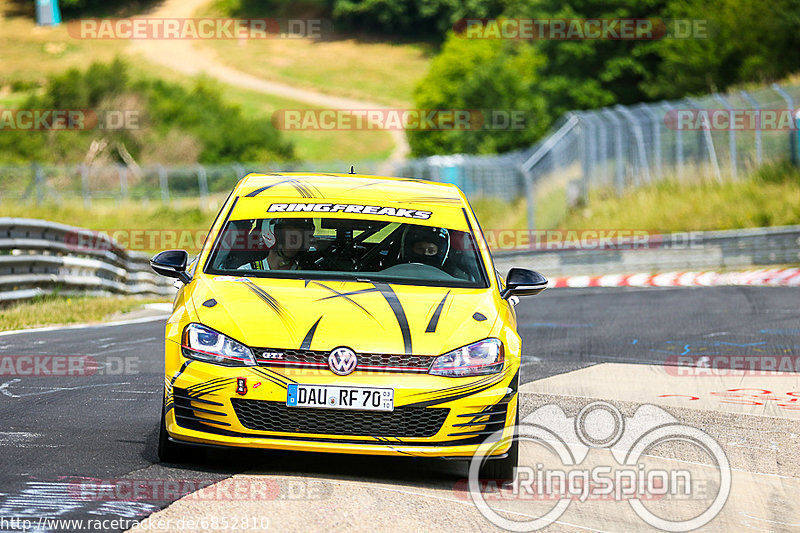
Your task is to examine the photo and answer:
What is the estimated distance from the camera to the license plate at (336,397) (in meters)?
5.92

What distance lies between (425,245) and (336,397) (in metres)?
1.73

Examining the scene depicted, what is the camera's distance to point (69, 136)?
208ft

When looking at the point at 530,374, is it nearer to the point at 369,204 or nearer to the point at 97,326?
the point at 369,204

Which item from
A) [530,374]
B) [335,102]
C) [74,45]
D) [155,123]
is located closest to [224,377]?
[530,374]

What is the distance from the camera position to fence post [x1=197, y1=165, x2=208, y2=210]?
3978 cm

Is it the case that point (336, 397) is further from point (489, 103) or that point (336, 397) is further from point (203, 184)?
point (489, 103)

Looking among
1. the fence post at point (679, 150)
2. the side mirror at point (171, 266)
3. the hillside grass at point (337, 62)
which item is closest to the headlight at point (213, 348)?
the side mirror at point (171, 266)

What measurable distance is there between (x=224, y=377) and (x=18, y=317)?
345 inches

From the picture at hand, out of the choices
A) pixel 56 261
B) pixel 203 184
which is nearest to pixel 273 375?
pixel 56 261

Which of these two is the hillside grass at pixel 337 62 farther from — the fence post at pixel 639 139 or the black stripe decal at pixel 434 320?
the black stripe decal at pixel 434 320

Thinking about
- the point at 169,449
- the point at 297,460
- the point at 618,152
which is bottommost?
the point at 297,460

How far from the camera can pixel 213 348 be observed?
6.09 metres

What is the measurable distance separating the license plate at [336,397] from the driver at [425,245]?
1.53 metres

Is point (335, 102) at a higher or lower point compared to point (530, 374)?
higher
